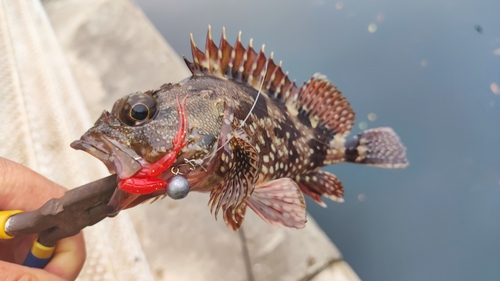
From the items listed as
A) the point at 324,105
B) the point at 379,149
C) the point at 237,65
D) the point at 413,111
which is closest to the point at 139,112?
the point at 237,65

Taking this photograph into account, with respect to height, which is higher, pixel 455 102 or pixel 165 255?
pixel 455 102

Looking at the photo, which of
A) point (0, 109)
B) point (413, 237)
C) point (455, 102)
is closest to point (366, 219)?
point (413, 237)

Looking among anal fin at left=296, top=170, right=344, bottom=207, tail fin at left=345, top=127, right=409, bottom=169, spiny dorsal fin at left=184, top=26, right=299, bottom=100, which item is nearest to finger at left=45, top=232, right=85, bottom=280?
spiny dorsal fin at left=184, top=26, right=299, bottom=100

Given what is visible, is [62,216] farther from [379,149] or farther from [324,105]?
[379,149]

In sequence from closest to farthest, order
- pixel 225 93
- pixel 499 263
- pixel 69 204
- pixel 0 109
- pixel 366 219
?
pixel 69 204
pixel 225 93
pixel 0 109
pixel 499 263
pixel 366 219

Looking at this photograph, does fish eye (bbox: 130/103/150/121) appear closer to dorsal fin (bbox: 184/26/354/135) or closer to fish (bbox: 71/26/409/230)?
fish (bbox: 71/26/409/230)

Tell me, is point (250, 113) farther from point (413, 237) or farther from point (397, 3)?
point (397, 3)
